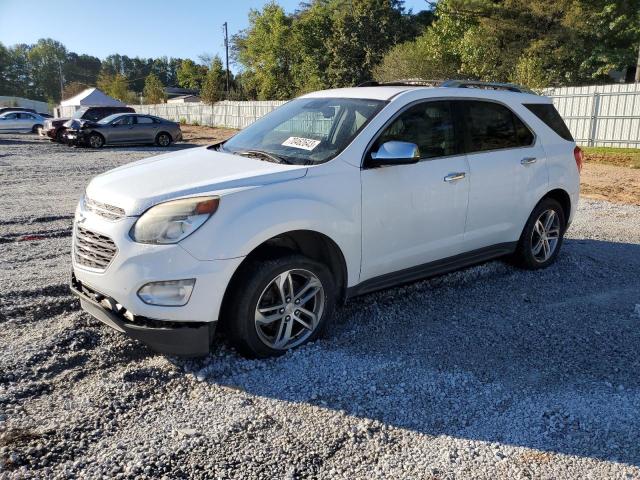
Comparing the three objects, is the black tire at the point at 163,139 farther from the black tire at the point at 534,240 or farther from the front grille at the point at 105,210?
the front grille at the point at 105,210

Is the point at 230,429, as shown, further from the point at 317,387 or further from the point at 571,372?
the point at 571,372

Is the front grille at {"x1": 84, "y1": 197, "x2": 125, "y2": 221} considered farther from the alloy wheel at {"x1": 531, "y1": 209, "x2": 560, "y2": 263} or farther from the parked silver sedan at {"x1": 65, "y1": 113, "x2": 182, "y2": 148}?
the parked silver sedan at {"x1": 65, "y1": 113, "x2": 182, "y2": 148}

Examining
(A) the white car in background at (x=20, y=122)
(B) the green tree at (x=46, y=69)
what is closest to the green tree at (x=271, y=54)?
(A) the white car in background at (x=20, y=122)

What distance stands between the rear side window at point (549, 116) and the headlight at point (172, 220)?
367 centimetres

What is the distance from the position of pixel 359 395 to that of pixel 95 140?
71.5 ft

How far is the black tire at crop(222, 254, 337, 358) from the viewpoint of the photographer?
3.43 m

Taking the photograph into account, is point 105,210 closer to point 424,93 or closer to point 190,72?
point 424,93

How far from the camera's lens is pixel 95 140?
22.3 metres

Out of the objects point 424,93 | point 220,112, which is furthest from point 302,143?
point 220,112

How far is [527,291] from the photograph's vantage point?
5156mm

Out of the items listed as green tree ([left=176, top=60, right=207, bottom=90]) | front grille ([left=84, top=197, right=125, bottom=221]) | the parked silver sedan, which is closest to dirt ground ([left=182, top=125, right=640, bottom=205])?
front grille ([left=84, top=197, right=125, bottom=221])

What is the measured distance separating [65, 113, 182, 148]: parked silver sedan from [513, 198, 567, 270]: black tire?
66.4ft

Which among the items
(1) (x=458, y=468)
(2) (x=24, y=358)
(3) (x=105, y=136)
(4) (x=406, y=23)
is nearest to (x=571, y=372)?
(1) (x=458, y=468)

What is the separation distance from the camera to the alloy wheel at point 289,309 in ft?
11.9
